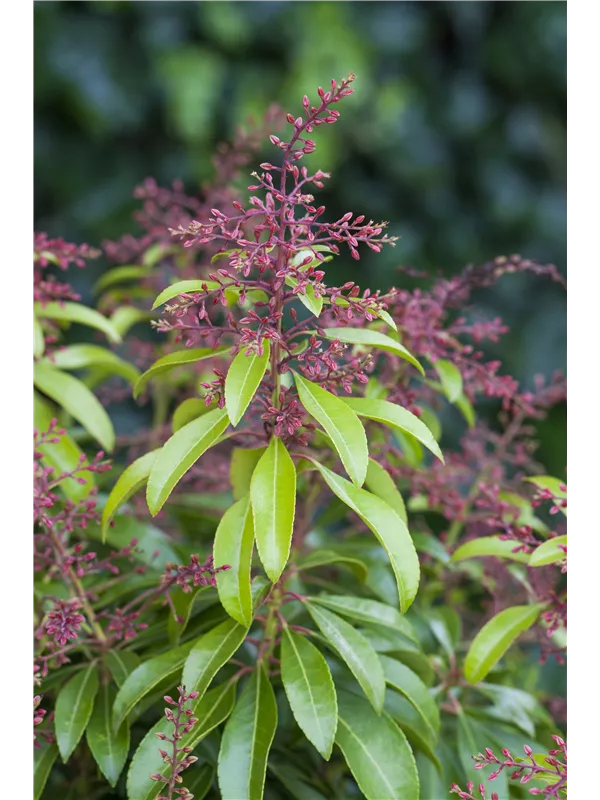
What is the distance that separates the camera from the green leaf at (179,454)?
67 cm

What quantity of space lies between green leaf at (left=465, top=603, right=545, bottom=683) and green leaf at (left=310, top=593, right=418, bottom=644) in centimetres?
6

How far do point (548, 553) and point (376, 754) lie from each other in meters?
0.24

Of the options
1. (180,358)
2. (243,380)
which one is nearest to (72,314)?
(180,358)

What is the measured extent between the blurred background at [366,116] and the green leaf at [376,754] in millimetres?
1624

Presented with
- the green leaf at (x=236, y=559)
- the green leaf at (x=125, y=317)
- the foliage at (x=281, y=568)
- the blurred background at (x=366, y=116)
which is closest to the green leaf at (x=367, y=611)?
the foliage at (x=281, y=568)

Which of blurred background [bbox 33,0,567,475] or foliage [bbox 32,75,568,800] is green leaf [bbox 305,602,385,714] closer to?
foliage [bbox 32,75,568,800]

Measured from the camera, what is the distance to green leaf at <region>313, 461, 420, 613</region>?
2.18ft

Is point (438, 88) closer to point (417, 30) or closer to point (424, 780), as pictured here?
point (417, 30)

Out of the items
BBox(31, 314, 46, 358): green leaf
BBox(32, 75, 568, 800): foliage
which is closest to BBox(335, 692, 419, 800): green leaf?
BBox(32, 75, 568, 800): foliage

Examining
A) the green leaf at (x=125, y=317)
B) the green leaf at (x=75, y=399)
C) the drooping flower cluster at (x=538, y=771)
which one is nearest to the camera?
the drooping flower cluster at (x=538, y=771)

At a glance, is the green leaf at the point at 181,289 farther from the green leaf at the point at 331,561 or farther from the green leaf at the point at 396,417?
the green leaf at the point at 331,561

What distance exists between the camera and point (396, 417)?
0.71m

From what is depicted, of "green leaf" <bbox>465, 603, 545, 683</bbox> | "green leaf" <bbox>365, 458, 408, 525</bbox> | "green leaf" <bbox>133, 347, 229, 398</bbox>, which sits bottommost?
"green leaf" <bbox>465, 603, 545, 683</bbox>
